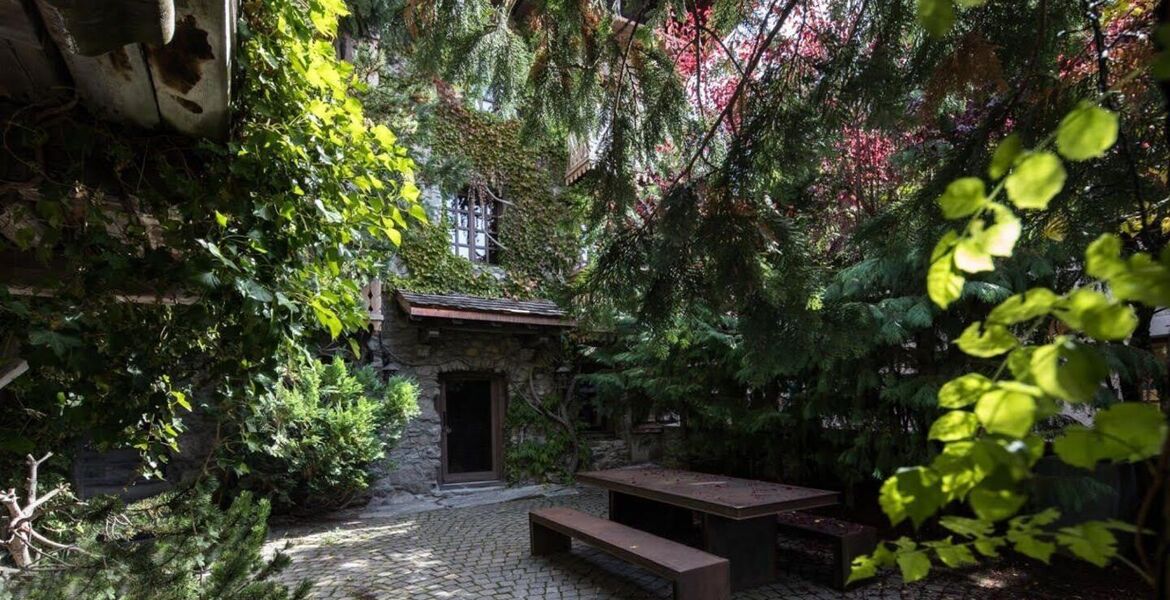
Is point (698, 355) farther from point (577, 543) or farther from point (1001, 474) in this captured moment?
point (1001, 474)

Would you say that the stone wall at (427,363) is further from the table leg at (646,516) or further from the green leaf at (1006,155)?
the green leaf at (1006,155)

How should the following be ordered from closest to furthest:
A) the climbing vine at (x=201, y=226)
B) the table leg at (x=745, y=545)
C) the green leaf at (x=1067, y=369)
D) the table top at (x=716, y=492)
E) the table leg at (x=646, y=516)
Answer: the green leaf at (x=1067, y=369) → the climbing vine at (x=201, y=226) → the table top at (x=716, y=492) → the table leg at (x=745, y=545) → the table leg at (x=646, y=516)

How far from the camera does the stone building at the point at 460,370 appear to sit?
26.1 ft

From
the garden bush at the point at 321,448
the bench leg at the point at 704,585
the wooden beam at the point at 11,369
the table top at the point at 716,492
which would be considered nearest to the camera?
the wooden beam at the point at 11,369

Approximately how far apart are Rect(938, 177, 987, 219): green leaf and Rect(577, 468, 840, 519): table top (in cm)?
367

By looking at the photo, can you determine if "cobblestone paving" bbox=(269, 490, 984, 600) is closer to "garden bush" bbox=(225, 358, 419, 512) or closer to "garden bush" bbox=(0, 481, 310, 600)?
"garden bush" bbox=(225, 358, 419, 512)

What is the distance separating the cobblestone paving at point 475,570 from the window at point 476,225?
13.5 feet

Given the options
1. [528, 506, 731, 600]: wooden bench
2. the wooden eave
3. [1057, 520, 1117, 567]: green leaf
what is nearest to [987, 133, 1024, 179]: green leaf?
[1057, 520, 1117, 567]: green leaf

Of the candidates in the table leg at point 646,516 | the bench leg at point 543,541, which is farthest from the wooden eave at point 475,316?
the bench leg at point 543,541

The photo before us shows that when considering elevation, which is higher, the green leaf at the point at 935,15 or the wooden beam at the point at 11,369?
the green leaf at the point at 935,15

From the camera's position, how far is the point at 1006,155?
0.53 m

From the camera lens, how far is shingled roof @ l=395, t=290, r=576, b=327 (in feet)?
25.0

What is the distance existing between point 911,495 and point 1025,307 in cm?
20

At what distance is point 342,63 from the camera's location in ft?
6.31
